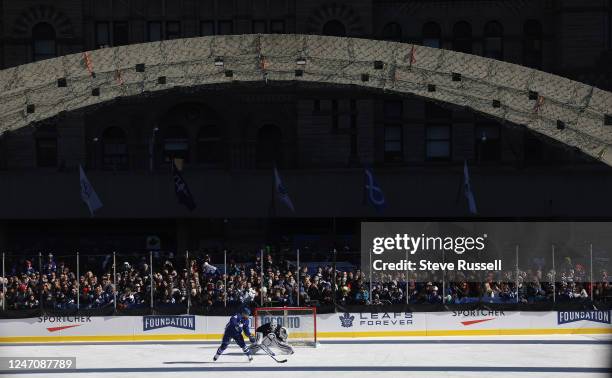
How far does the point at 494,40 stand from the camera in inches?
2450

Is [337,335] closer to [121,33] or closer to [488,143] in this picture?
[488,143]

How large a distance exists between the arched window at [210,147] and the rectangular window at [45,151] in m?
7.46

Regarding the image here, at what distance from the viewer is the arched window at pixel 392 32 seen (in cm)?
6188

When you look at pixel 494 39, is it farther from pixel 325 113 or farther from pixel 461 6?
pixel 325 113

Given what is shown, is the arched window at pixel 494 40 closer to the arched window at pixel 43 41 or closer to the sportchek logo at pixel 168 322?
the arched window at pixel 43 41

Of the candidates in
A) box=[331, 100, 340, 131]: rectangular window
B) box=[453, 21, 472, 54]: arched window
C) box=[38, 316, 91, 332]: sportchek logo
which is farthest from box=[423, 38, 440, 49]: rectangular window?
box=[38, 316, 91, 332]: sportchek logo

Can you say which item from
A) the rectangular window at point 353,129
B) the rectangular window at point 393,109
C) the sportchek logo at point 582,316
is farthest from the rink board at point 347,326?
the rectangular window at point 393,109

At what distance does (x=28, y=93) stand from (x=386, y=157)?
87.4 feet

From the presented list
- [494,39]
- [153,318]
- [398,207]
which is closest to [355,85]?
[153,318]

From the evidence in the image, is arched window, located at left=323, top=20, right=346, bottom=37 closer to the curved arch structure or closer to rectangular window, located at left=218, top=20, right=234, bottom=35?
rectangular window, located at left=218, top=20, right=234, bottom=35

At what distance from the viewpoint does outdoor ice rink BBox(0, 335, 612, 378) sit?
29609 mm

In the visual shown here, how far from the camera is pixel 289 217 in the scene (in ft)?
195

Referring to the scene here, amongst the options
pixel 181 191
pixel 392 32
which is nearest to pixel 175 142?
pixel 181 191

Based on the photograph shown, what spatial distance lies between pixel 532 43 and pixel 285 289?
99.0 ft
